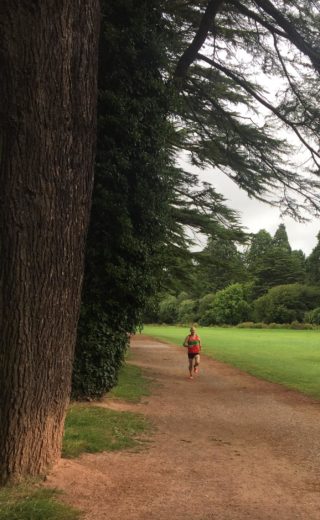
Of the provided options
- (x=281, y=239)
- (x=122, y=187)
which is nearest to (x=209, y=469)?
(x=122, y=187)

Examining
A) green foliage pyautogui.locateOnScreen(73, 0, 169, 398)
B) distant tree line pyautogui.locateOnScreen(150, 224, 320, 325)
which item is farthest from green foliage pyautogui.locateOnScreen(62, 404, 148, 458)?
distant tree line pyautogui.locateOnScreen(150, 224, 320, 325)

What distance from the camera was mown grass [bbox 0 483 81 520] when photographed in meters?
4.21

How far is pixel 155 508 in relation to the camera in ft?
15.3

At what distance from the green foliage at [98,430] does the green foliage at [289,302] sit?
50969 mm

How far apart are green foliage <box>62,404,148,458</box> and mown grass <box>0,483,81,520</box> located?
1385 millimetres

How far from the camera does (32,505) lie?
172 inches

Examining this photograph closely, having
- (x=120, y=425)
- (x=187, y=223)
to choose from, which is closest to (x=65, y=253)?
(x=120, y=425)

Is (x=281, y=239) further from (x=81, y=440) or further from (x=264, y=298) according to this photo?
(x=81, y=440)

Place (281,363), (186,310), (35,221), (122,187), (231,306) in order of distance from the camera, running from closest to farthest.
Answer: (35,221) < (122,187) < (281,363) < (231,306) < (186,310)

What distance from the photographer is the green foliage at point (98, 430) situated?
669 cm

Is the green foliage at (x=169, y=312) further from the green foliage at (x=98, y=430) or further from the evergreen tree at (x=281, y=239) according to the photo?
the green foliage at (x=98, y=430)

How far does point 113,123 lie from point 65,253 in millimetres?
4529

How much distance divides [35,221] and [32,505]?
268 cm

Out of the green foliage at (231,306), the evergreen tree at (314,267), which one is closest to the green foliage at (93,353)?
the green foliage at (231,306)
